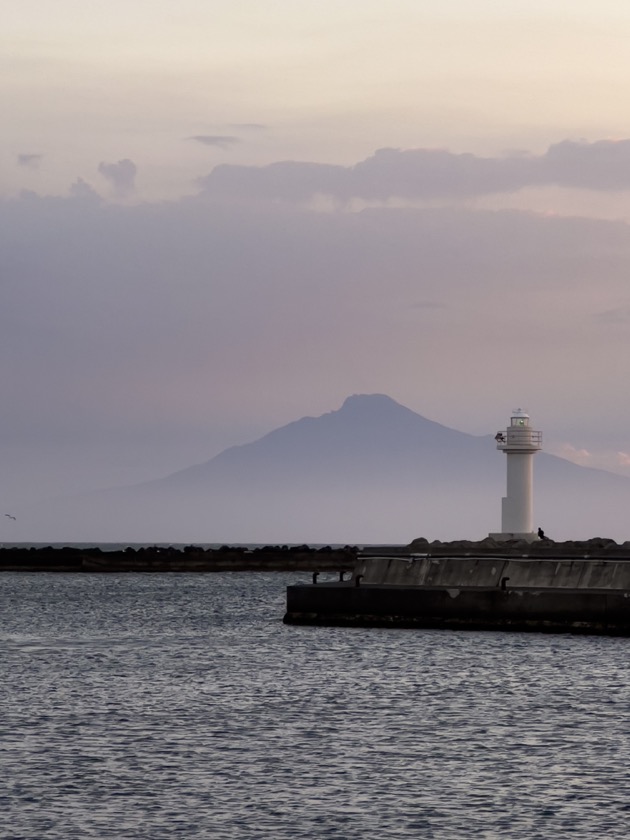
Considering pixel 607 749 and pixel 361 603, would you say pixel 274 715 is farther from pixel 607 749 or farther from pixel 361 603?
pixel 361 603

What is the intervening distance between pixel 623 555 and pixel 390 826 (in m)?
27.7

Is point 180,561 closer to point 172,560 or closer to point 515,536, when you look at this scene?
point 172,560

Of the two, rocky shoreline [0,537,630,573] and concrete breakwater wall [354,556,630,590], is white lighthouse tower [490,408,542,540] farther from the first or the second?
rocky shoreline [0,537,630,573]

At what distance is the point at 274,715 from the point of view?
31.1 meters

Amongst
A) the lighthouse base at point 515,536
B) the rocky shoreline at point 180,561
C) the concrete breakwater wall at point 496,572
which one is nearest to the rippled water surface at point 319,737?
the concrete breakwater wall at point 496,572

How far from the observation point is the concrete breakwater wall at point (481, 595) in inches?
1752

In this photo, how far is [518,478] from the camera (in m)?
64.4

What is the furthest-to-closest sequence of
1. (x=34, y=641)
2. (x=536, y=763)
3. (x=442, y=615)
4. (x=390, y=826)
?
(x=34, y=641), (x=442, y=615), (x=536, y=763), (x=390, y=826)

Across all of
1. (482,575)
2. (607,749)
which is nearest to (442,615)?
(482,575)

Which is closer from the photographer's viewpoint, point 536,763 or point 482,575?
point 536,763

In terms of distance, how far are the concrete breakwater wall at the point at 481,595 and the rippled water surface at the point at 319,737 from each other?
23.0 inches

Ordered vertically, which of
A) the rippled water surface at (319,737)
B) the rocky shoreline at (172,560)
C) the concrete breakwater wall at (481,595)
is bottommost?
the rippled water surface at (319,737)

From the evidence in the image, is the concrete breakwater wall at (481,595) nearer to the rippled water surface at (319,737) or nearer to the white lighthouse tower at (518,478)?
the rippled water surface at (319,737)

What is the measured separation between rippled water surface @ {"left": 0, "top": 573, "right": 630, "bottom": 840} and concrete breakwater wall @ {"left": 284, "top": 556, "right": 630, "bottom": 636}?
23.0 inches
